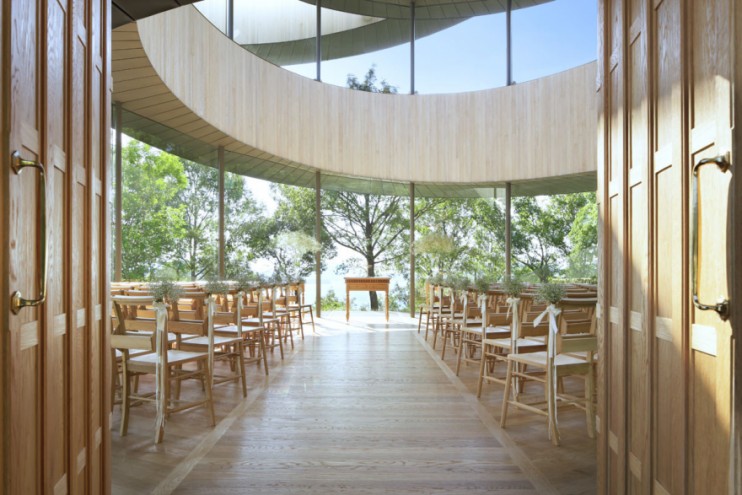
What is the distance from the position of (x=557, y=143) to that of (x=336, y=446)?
8.89m

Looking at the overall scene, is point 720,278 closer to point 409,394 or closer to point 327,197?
point 409,394

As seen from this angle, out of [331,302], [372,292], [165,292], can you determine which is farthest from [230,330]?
[372,292]

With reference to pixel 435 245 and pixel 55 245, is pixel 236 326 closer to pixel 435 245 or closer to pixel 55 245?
pixel 55 245

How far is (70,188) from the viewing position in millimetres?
1987

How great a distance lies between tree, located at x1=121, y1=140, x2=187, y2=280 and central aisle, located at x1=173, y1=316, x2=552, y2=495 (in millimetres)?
3180

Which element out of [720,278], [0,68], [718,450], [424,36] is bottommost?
[718,450]

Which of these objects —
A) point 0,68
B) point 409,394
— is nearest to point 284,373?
point 409,394

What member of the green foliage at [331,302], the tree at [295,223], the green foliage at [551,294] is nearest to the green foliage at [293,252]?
the tree at [295,223]

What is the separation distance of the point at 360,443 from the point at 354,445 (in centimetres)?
5

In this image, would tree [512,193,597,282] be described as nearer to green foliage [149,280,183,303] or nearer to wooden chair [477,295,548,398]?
wooden chair [477,295,548,398]

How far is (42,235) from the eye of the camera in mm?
1558

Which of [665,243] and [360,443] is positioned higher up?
[665,243]

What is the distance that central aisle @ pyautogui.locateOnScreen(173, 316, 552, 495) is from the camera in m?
2.82

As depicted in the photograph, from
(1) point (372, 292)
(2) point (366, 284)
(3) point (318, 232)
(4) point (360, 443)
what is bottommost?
(4) point (360, 443)
